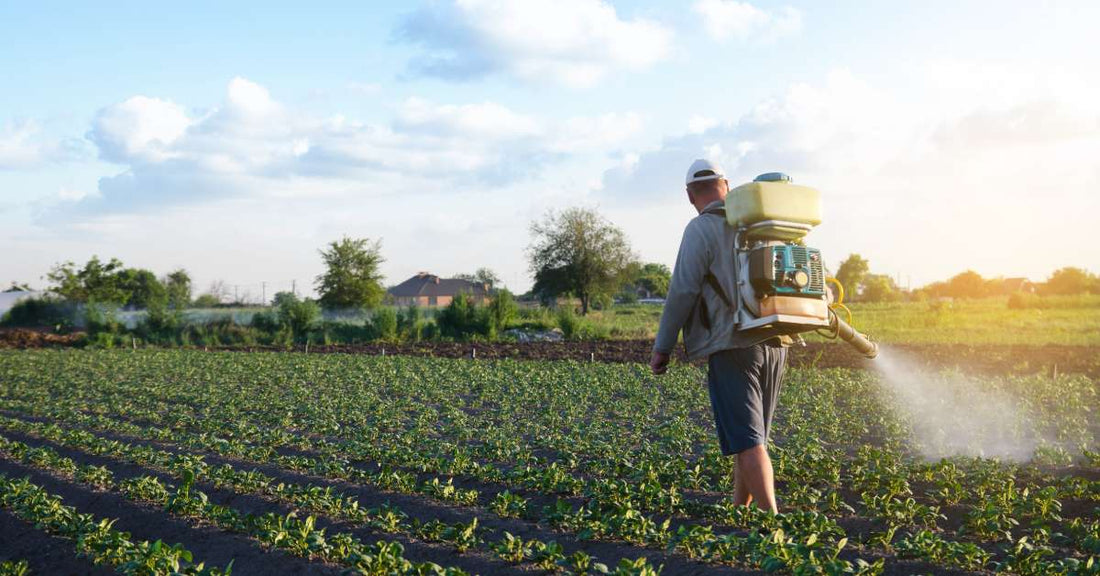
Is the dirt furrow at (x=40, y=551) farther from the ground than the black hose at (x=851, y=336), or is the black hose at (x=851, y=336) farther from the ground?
the black hose at (x=851, y=336)

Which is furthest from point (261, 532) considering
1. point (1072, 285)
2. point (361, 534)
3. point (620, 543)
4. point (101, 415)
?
point (1072, 285)

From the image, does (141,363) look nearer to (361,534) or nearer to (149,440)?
(149,440)

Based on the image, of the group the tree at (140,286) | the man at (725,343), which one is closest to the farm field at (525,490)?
the man at (725,343)

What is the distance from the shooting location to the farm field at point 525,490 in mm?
4449

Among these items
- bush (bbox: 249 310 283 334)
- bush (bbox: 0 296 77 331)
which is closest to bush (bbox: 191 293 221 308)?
bush (bbox: 0 296 77 331)

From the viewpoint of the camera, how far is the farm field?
4449mm

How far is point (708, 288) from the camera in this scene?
15.3 feet

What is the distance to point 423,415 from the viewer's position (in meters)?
11.0

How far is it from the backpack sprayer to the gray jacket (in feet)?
0.28

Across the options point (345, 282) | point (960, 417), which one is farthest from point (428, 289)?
point (960, 417)

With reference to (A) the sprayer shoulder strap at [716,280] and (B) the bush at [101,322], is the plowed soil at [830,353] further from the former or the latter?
(A) the sprayer shoulder strap at [716,280]

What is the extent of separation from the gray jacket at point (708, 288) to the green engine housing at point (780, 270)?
232mm

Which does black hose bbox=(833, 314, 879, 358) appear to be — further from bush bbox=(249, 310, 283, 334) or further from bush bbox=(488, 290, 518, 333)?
bush bbox=(249, 310, 283, 334)

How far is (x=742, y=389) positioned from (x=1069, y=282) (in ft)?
212
